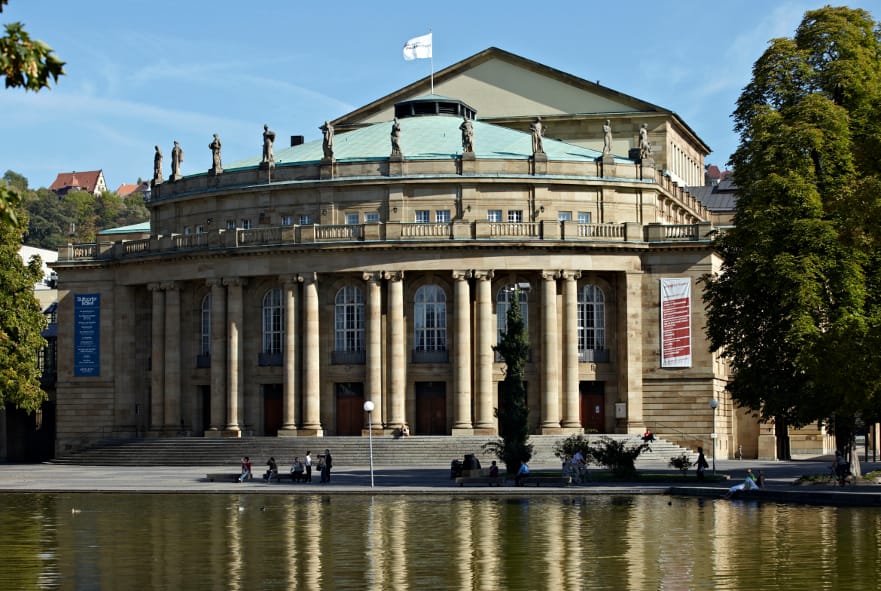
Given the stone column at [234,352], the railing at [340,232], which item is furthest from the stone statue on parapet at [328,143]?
the stone column at [234,352]

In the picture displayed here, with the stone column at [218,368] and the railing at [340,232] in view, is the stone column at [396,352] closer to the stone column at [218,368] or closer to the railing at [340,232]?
the railing at [340,232]

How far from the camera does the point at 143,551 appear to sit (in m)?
39.3

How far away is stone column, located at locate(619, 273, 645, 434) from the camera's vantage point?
296ft

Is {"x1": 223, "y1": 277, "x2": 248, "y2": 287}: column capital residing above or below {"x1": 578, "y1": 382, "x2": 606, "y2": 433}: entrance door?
above

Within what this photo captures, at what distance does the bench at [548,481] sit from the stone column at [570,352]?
23437 millimetres

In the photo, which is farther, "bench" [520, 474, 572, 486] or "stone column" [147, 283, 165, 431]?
"stone column" [147, 283, 165, 431]

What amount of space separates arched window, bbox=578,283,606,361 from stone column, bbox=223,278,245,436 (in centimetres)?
2091

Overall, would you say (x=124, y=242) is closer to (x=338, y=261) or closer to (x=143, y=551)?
(x=338, y=261)

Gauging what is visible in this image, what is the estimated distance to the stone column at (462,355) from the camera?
292 feet

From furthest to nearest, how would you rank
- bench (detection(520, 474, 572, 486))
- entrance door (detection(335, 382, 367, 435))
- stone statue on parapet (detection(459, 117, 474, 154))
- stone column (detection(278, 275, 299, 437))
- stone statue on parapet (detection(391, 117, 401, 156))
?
stone statue on parapet (detection(391, 117, 401, 156)), stone statue on parapet (detection(459, 117, 474, 154)), entrance door (detection(335, 382, 367, 435)), stone column (detection(278, 275, 299, 437)), bench (detection(520, 474, 572, 486))

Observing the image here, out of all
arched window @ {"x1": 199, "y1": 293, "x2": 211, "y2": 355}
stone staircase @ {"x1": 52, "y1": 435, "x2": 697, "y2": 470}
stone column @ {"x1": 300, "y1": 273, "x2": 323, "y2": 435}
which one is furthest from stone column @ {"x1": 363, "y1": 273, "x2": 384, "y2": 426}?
arched window @ {"x1": 199, "y1": 293, "x2": 211, "y2": 355}

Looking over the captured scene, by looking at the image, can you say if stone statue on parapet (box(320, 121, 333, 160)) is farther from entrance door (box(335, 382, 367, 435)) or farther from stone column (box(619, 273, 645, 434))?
stone column (box(619, 273, 645, 434))

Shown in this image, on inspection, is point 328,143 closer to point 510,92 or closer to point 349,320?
point 349,320

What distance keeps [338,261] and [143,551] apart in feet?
171
